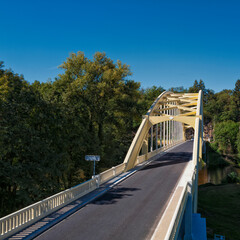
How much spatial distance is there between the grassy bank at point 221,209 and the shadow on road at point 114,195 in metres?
10.8

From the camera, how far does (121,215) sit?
442 inches

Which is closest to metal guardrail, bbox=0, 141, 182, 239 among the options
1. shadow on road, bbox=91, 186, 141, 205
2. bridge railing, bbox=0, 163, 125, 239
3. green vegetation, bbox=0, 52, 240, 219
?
bridge railing, bbox=0, 163, 125, 239

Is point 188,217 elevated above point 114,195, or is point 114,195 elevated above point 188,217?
point 114,195

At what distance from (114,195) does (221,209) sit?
69.2ft

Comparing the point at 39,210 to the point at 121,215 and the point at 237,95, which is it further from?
the point at 237,95

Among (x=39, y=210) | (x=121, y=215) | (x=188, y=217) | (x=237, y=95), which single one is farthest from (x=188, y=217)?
(x=237, y=95)

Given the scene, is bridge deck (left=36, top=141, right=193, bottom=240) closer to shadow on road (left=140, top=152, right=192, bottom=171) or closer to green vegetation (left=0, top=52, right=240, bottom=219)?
green vegetation (left=0, top=52, right=240, bottom=219)

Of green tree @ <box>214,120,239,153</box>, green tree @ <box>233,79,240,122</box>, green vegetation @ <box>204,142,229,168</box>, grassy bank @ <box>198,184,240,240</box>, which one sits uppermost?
green tree @ <box>233,79,240,122</box>

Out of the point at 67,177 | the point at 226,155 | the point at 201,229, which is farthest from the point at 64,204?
the point at 226,155

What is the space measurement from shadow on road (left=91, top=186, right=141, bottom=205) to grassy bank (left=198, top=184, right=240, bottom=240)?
35.6ft

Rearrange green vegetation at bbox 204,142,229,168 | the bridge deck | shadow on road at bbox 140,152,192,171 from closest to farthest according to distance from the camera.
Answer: the bridge deck < shadow on road at bbox 140,152,192,171 < green vegetation at bbox 204,142,229,168

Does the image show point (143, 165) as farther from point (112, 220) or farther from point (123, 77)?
point (112, 220)

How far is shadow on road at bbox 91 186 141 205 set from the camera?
13289 millimetres

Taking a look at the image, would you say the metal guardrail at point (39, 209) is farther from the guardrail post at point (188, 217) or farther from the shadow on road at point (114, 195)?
Answer: the guardrail post at point (188, 217)
